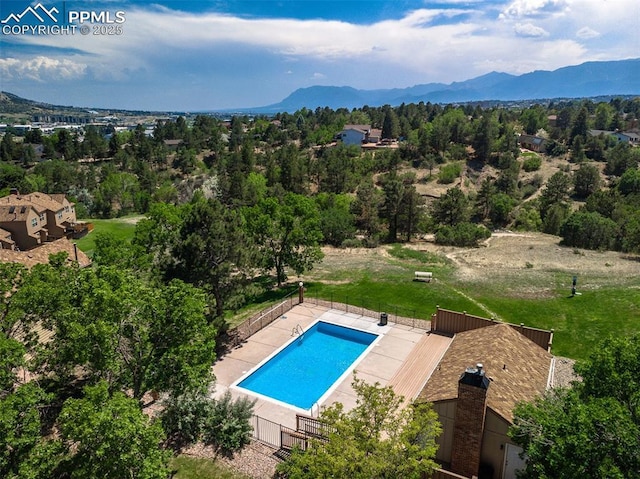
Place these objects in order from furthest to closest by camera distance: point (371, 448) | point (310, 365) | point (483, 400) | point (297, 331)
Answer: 1. point (297, 331)
2. point (310, 365)
3. point (483, 400)
4. point (371, 448)

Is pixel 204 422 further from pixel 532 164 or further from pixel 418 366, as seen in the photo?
pixel 532 164

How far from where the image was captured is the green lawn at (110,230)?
48844mm

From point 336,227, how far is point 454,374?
35463 millimetres

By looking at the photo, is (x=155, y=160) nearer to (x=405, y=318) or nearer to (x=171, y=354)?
(x=405, y=318)

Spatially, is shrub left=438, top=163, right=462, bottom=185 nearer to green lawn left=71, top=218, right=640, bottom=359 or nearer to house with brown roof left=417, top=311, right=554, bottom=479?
green lawn left=71, top=218, right=640, bottom=359

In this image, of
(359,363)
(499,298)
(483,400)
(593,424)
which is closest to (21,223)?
(359,363)

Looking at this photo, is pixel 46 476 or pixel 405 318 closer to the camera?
pixel 46 476

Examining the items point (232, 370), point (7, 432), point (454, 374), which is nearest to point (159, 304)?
point (7, 432)

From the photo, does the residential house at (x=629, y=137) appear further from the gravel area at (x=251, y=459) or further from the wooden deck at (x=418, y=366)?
the gravel area at (x=251, y=459)

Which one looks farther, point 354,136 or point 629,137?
point 354,136

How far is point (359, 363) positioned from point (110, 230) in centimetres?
4509

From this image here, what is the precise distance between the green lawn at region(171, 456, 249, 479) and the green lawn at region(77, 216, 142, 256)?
35976 millimetres

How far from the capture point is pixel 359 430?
408 inches

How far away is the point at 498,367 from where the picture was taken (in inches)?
601
